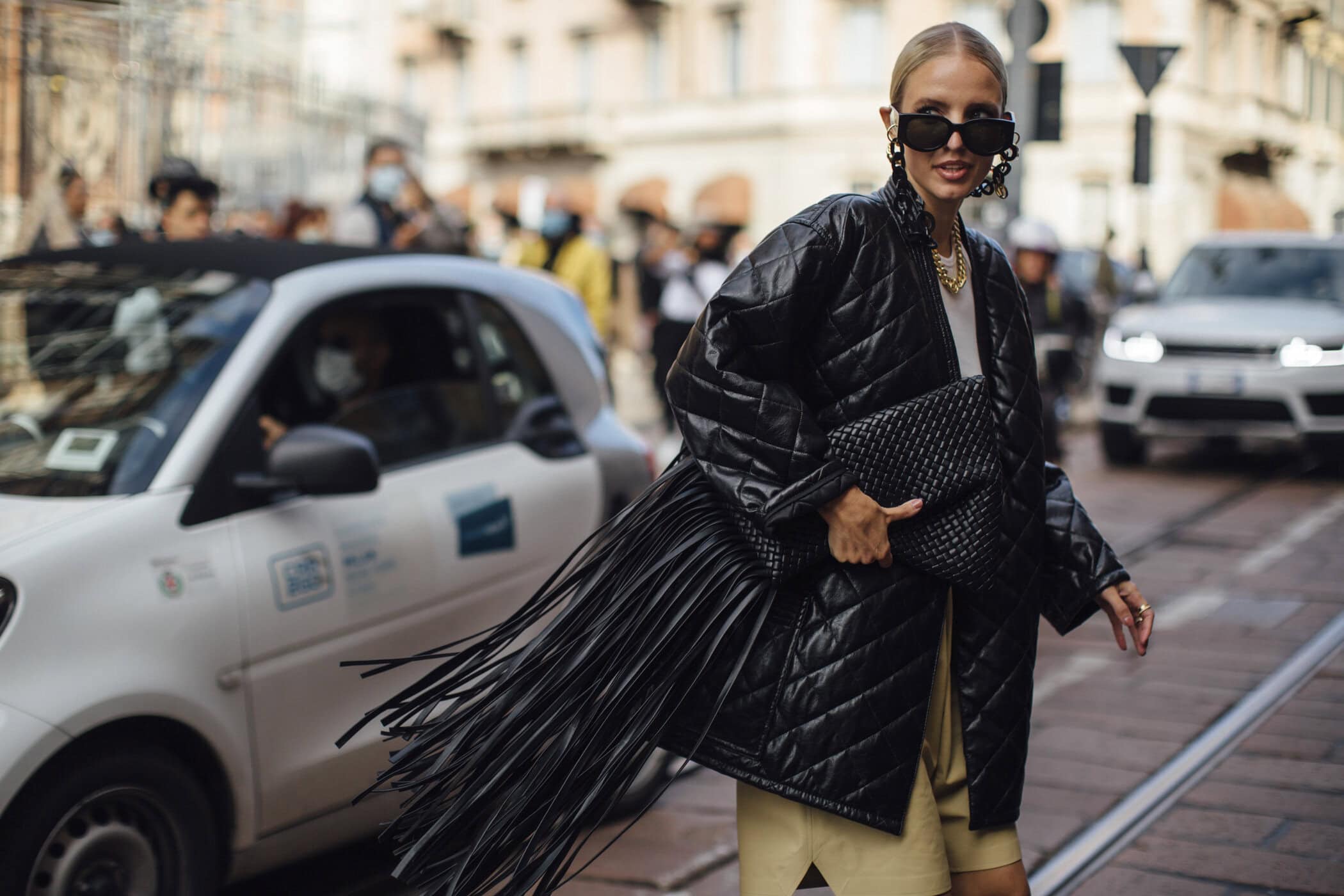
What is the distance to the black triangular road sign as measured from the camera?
35.9 ft

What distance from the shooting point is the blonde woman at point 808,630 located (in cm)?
238

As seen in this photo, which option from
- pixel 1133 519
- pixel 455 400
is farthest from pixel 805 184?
pixel 455 400

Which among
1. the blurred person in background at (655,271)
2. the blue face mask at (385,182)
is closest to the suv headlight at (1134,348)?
the blurred person in background at (655,271)

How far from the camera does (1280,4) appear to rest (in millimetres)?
38219

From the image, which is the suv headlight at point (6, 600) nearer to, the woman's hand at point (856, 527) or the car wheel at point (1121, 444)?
the woman's hand at point (856, 527)

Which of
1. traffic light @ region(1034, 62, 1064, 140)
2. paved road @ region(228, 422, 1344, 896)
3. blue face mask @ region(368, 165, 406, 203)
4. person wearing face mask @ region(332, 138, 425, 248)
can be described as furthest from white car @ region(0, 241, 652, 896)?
traffic light @ region(1034, 62, 1064, 140)

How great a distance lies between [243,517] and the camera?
3.56m

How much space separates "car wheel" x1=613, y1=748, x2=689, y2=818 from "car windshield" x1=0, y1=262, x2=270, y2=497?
176cm

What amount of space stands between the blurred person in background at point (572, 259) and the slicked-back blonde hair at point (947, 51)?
26.1 feet

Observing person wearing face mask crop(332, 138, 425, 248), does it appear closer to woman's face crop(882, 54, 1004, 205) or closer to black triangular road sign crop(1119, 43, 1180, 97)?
black triangular road sign crop(1119, 43, 1180, 97)

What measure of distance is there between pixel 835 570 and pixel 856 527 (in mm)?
91

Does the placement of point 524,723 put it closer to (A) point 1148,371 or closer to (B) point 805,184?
(A) point 1148,371

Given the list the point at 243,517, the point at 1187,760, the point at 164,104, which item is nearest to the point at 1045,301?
the point at 1187,760

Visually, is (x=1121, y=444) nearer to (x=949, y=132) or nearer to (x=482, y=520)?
(x=482, y=520)
